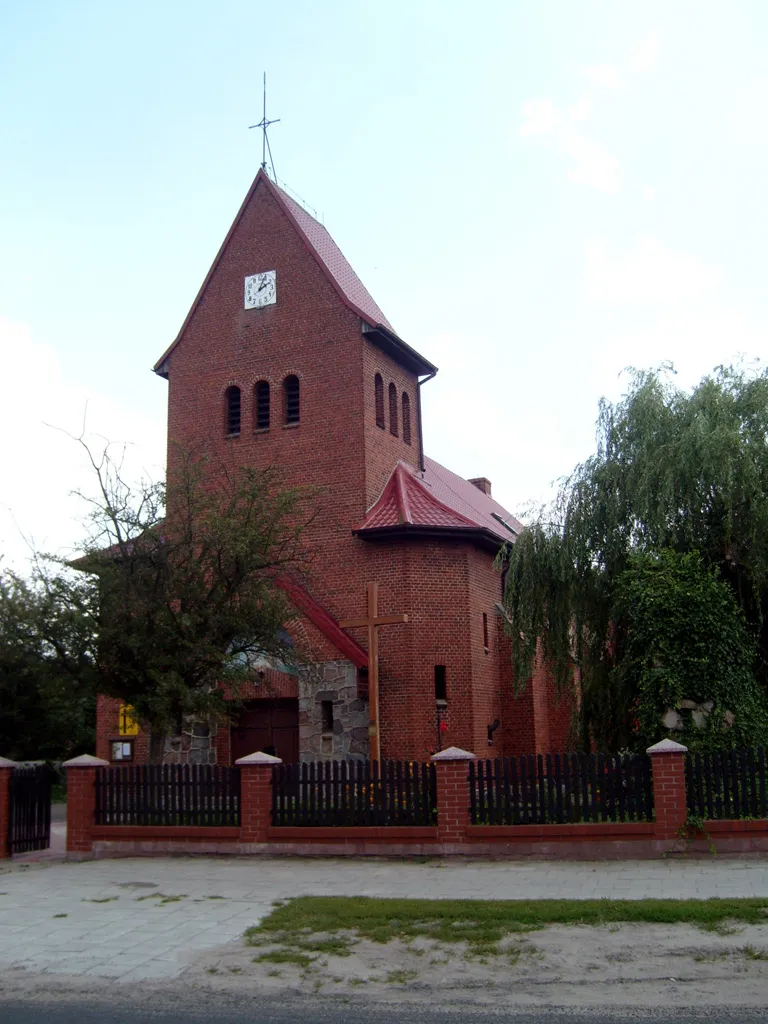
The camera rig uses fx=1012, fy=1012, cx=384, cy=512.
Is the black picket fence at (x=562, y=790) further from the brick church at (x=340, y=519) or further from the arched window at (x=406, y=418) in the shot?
the arched window at (x=406, y=418)

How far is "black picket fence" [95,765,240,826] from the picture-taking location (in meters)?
14.9

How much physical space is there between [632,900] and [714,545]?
329 inches

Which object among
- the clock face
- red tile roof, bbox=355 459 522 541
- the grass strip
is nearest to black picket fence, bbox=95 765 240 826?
the grass strip

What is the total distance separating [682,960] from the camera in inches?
305

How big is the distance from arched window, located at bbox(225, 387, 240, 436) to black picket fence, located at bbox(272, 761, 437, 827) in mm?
11648

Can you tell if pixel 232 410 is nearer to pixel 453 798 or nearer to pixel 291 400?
pixel 291 400

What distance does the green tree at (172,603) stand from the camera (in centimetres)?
1586

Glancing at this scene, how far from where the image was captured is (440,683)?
2191 cm

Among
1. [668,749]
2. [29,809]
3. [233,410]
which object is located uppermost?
[233,410]

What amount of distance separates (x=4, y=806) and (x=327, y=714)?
720cm

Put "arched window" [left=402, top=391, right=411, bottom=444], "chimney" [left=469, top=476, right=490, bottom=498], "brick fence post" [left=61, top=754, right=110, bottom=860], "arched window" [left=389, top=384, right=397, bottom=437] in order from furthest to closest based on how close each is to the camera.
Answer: "chimney" [left=469, top=476, right=490, bottom=498], "arched window" [left=402, top=391, right=411, bottom=444], "arched window" [left=389, top=384, right=397, bottom=437], "brick fence post" [left=61, top=754, right=110, bottom=860]

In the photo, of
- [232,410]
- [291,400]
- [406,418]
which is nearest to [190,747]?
[232,410]

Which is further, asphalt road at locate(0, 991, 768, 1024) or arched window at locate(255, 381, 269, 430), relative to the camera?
arched window at locate(255, 381, 269, 430)

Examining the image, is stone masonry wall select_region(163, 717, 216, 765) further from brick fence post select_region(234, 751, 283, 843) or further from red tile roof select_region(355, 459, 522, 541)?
brick fence post select_region(234, 751, 283, 843)
